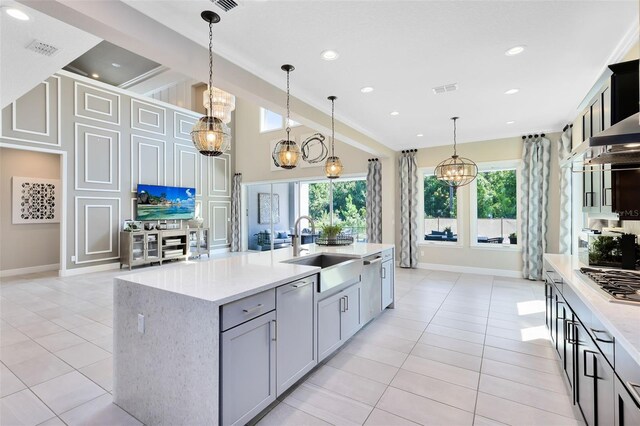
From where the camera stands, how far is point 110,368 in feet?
8.68

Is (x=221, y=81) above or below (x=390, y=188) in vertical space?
above

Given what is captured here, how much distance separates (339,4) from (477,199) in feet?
18.2

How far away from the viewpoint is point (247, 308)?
1.79 m

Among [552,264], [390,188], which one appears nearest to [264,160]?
[390,188]

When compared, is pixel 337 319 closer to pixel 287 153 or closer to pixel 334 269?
pixel 334 269

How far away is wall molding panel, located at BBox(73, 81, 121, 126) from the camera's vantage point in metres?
6.30

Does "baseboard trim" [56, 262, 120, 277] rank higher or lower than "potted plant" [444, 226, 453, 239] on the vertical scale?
lower

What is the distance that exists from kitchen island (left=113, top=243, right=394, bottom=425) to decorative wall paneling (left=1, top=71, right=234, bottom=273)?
554 centimetres

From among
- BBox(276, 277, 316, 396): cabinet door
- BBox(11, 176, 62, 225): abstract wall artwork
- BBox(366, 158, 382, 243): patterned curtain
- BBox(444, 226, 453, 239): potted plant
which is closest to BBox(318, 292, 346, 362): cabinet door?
BBox(276, 277, 316, 396): cabinet door

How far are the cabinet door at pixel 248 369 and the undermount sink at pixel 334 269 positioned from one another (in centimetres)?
69

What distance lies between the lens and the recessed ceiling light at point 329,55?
2.98 metres

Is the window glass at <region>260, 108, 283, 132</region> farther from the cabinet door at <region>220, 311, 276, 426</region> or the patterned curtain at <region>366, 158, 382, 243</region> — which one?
the cabinet door at <region>220, 311, 276, 426</region>

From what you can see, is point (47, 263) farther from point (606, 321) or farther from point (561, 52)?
point (561, 52)

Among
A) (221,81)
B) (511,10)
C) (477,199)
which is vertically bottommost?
(477,199)
